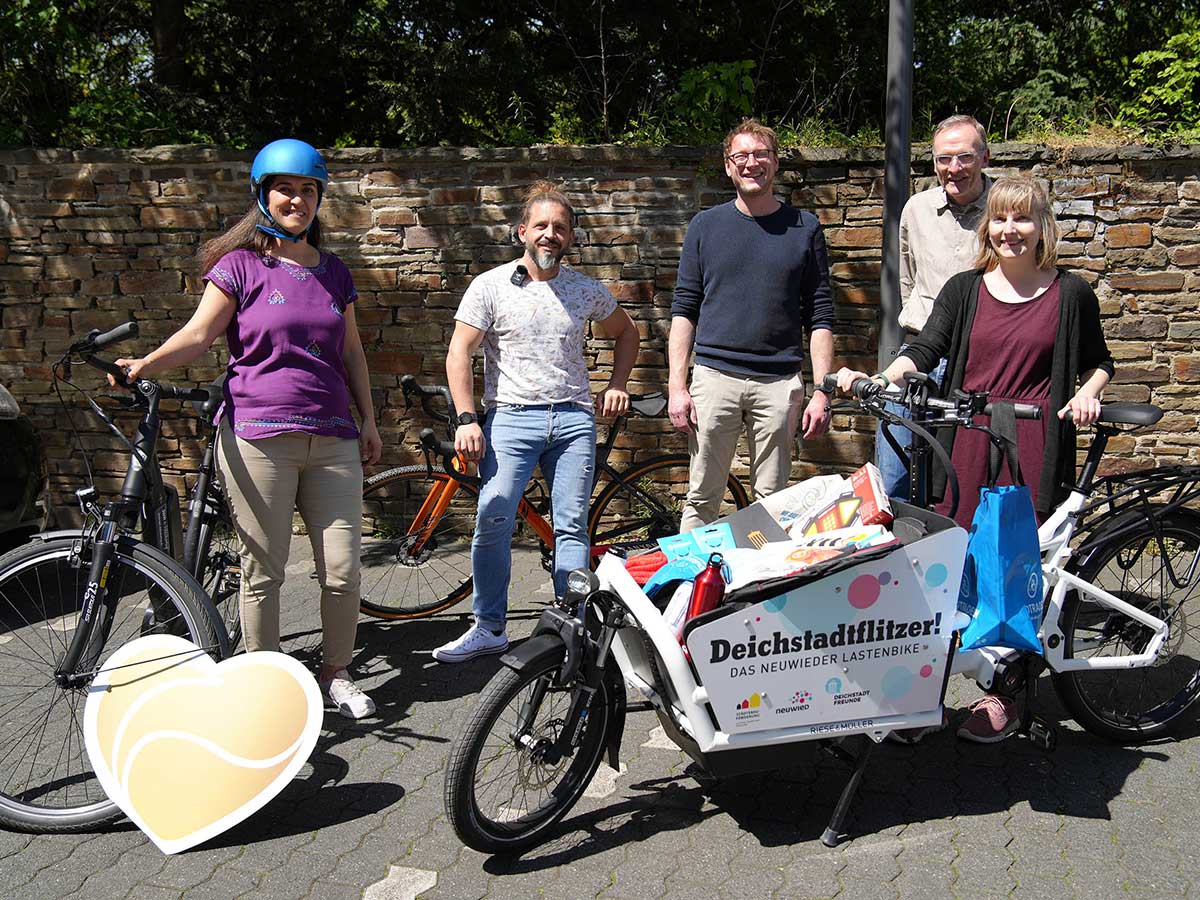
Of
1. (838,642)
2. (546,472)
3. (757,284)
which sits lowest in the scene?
(838,642)

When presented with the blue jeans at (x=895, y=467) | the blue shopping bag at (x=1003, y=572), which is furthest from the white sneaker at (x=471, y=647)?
the blue shopping bag at (x=1003, y=572)

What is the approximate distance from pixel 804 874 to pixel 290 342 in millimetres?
2335

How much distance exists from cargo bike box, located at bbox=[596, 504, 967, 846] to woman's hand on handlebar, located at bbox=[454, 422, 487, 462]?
1238mm

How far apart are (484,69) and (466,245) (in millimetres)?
2384

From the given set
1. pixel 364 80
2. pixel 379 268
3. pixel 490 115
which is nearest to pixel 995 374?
pixel 379 268

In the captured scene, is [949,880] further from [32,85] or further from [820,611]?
[32,85]

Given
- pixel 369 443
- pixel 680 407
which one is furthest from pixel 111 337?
pixel 680 407

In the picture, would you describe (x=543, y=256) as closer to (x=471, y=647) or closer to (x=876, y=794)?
(x=471, y=647)

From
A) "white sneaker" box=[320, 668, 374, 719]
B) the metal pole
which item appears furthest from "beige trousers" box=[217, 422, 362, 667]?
the metal pole

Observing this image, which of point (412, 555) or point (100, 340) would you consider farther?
point (412, 555)

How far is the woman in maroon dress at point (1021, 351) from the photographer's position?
358 cm

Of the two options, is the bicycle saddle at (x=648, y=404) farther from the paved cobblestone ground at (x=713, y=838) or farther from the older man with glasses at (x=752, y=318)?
the paved cobblestone ground at (x=713, y=838)

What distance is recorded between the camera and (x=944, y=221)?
440 centimetres

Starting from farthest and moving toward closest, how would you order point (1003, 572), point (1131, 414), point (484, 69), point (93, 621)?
1. point (484, 69)
2. point (1131, 414)
3. point (93, 621)
4. point (1003, 572)
